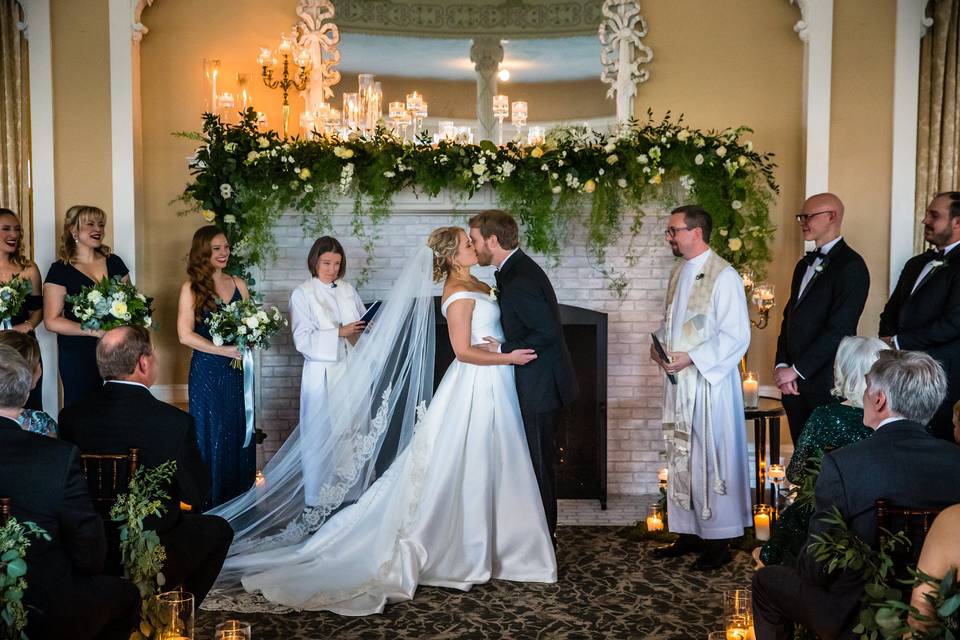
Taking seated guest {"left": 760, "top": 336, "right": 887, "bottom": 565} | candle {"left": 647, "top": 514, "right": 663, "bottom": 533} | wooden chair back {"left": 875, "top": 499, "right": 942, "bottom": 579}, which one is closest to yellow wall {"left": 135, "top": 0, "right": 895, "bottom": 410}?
candle {"left": 647, "top": 514, "right": 663, "bottom": 533}

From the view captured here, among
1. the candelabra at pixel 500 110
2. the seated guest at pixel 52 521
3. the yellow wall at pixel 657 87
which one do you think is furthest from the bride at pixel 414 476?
the yellow wall at pixel 657 87

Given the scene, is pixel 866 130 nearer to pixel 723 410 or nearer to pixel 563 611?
pixel 723 410

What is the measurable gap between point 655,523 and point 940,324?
1.88m

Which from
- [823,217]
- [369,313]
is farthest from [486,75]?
[823,217]

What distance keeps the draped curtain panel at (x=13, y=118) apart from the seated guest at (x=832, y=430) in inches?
216

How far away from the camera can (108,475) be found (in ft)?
10.1

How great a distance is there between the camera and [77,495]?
2.63 m

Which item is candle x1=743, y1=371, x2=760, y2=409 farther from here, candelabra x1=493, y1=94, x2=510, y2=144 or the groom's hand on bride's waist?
candelabra x1=493, y1=94, x2=510, y2=144

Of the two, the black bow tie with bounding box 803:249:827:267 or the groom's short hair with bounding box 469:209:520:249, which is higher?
the groom's short hair with bounding box 469:209:520:249

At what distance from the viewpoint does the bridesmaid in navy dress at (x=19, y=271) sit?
562 cm

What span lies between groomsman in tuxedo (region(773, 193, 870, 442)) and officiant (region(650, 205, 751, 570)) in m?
0.53

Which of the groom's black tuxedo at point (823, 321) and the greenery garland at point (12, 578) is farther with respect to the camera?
the groom's black tuxedo at point (823, 321)

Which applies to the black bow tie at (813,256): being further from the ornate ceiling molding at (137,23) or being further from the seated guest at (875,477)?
the ornate ceiling molding at (137,23)

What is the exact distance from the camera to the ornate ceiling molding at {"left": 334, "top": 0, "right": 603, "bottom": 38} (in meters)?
6.81
